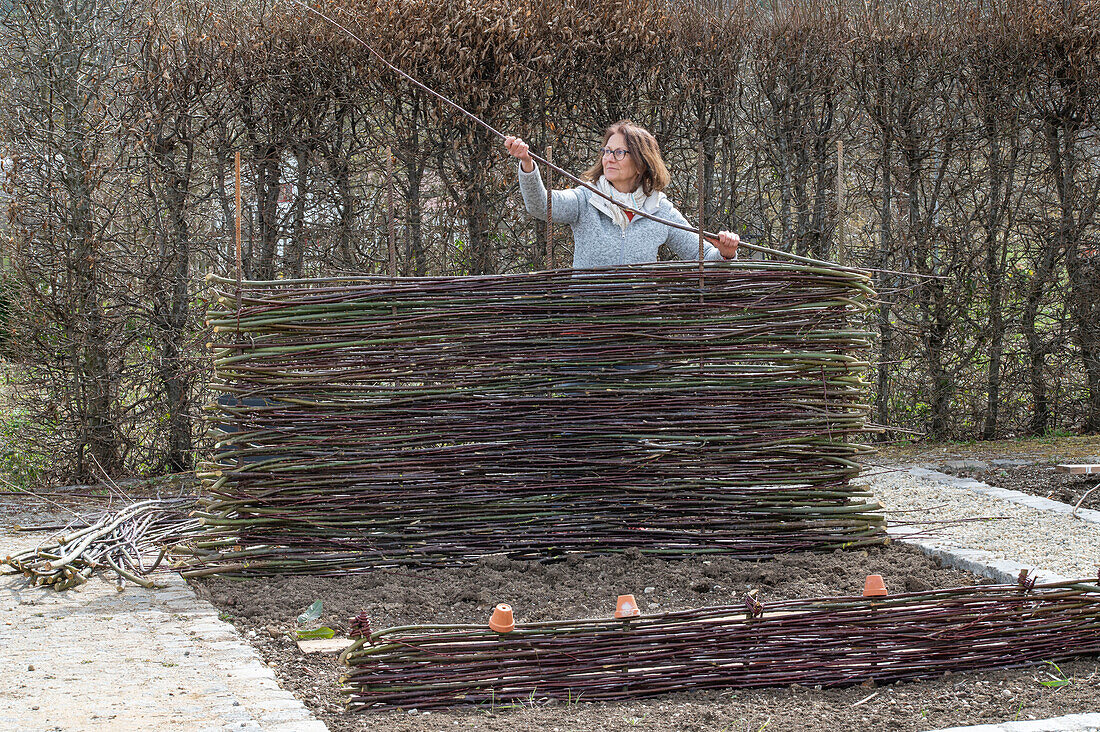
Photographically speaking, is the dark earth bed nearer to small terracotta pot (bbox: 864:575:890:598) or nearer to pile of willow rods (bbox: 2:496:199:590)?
small terracotta pot (bbox: 864:575:890:598)

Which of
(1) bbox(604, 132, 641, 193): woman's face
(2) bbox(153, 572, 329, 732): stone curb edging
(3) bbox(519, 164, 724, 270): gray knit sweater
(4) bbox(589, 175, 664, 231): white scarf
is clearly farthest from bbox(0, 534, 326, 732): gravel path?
(1) bbox(604, 132, 641, 193): woman's face

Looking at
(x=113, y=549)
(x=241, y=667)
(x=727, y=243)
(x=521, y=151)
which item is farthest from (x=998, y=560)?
(x=113, y=549)

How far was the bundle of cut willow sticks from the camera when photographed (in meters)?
3.94

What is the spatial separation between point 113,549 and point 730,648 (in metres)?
2.86

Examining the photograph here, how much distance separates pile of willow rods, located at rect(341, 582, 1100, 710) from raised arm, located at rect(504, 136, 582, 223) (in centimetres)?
204

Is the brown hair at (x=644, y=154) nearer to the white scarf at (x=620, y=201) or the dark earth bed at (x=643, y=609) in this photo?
the white scarf at (x=620, y=201)

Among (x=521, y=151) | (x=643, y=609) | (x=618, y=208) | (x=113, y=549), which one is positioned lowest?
(x=643, y=609)

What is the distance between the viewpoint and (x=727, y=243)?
4.05m

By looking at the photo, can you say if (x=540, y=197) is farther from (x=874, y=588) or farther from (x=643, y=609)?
(x=874, y=588)

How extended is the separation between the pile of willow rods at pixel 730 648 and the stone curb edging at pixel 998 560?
217mm

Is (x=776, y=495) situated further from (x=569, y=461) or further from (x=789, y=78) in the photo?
(x=789, y=78)

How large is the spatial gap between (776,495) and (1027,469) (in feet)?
9.85

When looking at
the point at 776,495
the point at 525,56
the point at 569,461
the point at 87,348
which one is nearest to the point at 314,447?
the point at 569,461

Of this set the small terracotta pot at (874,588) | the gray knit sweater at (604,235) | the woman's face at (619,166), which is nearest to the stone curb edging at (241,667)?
the small terracotta pot at (874,588)
